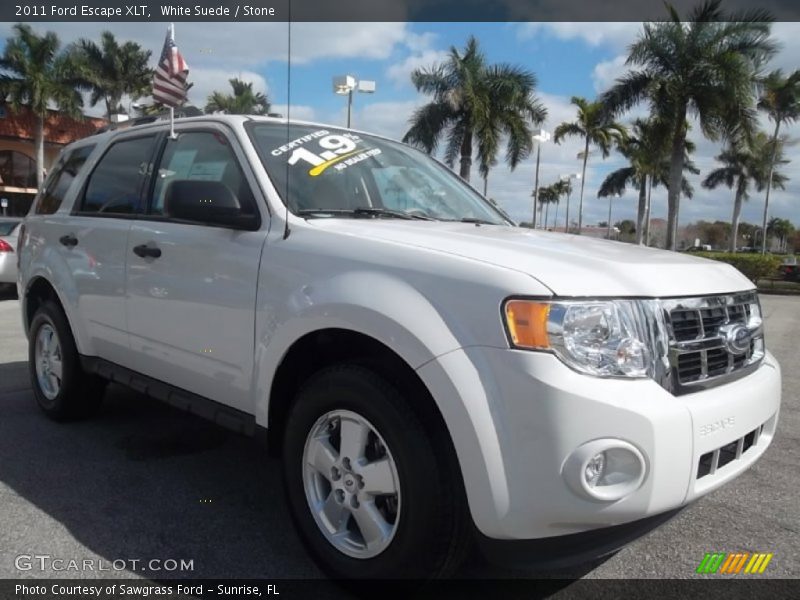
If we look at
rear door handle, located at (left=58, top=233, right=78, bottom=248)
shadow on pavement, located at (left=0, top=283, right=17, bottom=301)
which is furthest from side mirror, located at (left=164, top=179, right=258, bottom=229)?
shadow on pavement, located at (left=0, top=283, right=17, bottom=301)

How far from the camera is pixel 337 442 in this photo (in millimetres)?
2527

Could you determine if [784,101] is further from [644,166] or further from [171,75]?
[171,75]

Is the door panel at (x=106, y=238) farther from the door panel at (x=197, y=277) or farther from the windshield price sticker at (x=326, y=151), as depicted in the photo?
the windshield price sticker at (x=326, y=151)

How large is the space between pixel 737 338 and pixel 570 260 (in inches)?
29.1

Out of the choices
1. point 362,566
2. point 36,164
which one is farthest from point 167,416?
point 36,164

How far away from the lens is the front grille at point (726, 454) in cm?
219

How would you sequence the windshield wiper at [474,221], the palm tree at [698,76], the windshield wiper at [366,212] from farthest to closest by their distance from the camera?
the palm tree at [698,76], the windshield wiper at [474,221], the windshield wiper at [366,212]

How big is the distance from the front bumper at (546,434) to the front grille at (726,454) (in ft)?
0.32

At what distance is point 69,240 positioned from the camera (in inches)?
162

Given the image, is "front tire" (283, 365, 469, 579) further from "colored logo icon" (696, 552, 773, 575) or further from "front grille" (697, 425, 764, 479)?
"colored logo icon" (696, 552, 773, 575)

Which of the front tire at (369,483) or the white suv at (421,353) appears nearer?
the white suv at (421,353)

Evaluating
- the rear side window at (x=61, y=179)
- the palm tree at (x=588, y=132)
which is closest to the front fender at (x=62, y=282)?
the rear side window at (x=61, y=179)

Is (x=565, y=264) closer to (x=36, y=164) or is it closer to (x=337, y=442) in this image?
(x=337, y=442)

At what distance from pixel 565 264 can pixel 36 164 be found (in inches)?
1617
